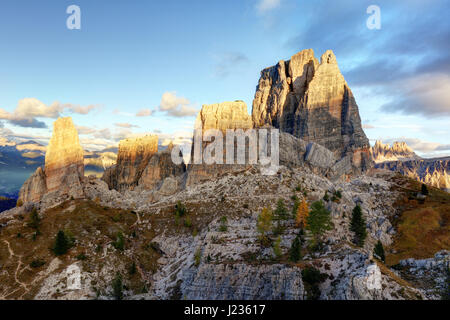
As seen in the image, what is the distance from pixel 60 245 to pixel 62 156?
112 metres

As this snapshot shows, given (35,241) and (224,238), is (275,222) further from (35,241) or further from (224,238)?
(35,241)

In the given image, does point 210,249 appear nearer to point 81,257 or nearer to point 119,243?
point 119,243

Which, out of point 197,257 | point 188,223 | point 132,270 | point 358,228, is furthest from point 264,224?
point 132,270

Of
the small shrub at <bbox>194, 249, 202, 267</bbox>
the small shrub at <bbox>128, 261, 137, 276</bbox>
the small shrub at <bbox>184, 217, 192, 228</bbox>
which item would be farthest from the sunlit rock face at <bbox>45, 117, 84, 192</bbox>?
the small shrub at <bbox>194, 249, 202, 267</bbox>

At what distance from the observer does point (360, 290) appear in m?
50.4

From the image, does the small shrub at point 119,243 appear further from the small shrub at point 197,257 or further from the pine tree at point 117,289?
the small shrub at point 197,257

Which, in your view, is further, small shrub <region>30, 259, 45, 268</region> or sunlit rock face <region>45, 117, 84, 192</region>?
sunlit rock face <region>45, 117, 84, 192</region>

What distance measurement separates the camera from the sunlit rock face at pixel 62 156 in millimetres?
187125

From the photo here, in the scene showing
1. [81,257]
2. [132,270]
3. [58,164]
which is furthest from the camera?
[58,164]

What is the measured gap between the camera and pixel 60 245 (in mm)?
93875

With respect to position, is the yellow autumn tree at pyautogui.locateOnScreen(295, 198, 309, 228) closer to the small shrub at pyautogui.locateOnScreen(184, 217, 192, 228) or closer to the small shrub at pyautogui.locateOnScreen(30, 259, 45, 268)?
the small shrub at pyautogui.locateOnScreen(184, 217, 192, 228)

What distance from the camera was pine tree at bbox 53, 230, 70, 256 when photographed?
306 feet

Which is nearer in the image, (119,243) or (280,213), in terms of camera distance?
(280,213)
